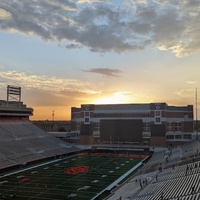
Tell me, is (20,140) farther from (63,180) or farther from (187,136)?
(187,136)

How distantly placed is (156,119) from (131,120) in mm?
6143

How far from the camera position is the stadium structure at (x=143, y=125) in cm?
7144

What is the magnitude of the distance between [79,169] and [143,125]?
30768 mm

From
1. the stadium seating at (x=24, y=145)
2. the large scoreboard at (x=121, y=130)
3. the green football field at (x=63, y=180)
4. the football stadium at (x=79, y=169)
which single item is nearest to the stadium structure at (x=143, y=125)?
the large scoreboard at (x=121, y=130)

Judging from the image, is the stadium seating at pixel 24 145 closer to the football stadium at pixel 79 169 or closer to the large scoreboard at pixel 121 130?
the football stadium at pixel 79 169

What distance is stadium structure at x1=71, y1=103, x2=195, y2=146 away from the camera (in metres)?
71.4

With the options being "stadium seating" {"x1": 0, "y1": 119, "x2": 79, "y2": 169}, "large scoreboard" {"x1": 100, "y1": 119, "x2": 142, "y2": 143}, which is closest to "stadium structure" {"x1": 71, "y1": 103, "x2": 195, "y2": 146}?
"large scoreboard" {"x1": 100, "y1": 119, "x2": 142, "y2": 143}

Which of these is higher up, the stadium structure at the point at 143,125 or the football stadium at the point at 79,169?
the stadium structure at the point at 143,125

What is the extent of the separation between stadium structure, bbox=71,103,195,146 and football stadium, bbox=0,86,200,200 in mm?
1778

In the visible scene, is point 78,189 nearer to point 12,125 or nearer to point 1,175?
point 1,175

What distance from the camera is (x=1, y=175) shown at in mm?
40125

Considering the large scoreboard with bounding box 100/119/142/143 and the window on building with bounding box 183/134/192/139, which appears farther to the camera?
the window on building with bounding box 183/134/192/139

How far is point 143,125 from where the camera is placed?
238ft

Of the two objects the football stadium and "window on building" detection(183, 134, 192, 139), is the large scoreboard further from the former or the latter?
"window on building" detection(183, 134, 192, 139)
